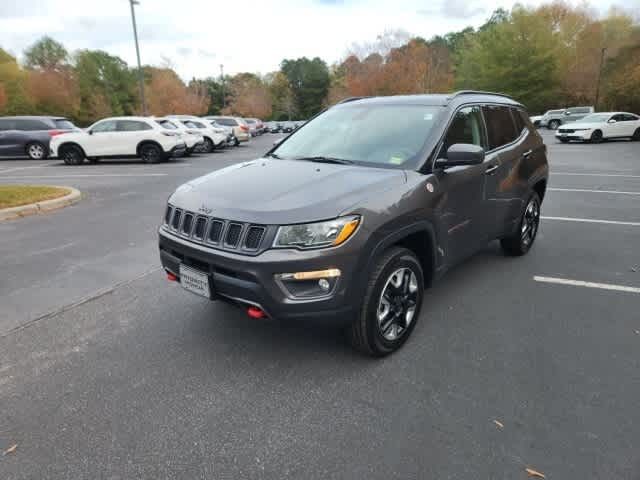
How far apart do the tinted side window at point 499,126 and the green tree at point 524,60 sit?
5347cm

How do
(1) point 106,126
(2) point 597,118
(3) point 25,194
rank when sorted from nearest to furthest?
1. (3) point 25,194
2. (1) point 106,126
3. (2) point 597,118

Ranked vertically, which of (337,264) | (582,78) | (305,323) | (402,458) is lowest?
(402,458)

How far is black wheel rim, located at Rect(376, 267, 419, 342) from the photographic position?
9.87ft

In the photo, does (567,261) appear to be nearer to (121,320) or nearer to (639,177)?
(121,320)

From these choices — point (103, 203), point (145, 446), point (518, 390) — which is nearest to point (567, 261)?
point (518, 390)

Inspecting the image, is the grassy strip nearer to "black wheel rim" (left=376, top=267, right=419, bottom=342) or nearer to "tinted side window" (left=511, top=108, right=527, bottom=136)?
"black wheel rim" (left=376, top=267, right=419, bottom=342)

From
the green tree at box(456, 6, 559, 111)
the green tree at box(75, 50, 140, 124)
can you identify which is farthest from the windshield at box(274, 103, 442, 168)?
the green tree at box(75, 50, 140, 124)

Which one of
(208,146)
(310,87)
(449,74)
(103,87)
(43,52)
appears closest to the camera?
(208,146)

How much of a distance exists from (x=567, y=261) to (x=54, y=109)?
2292 inches

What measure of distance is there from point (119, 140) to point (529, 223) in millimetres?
13999

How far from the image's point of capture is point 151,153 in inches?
605

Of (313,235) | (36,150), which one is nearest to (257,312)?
(313,235)

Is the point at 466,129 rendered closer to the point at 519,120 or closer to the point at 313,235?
the point at 519,120

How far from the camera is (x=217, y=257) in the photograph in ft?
8.82
